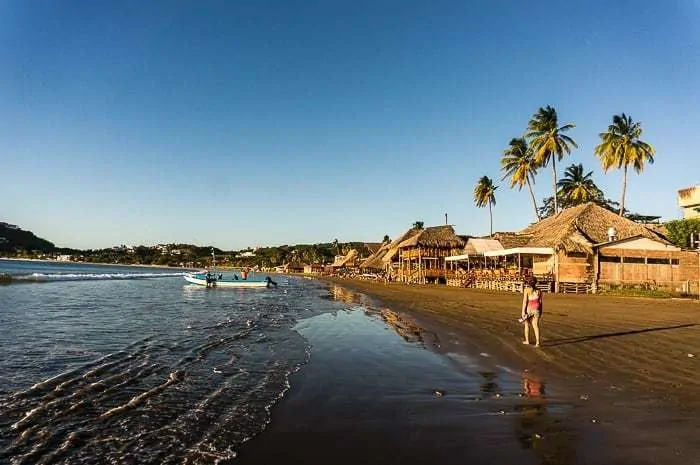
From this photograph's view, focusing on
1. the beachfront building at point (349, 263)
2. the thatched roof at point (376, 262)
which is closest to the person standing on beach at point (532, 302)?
the thatched roof at point (376, 262)

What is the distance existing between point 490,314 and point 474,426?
12.7 metres

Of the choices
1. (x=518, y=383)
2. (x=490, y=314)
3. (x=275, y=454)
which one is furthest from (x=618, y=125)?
(x=275, y=454)

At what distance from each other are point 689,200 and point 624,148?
28.8 ft

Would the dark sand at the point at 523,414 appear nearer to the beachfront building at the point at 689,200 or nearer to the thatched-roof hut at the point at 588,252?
the thatched-roof hut at the point at 588,252

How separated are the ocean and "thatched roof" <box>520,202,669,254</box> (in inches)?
747

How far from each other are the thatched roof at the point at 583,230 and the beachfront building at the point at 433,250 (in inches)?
491

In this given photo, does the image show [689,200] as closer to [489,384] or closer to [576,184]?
[576,184]

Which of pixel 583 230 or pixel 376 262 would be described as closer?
pixel 583 230

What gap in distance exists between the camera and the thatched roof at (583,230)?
1110 inches

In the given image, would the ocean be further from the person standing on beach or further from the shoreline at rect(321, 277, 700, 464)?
the person standing on beach

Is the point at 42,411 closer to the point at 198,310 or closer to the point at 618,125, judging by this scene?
the point at 198,310

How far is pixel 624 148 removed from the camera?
1794 inches

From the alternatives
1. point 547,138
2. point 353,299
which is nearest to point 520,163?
point 547,138

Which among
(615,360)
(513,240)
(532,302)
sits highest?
(513,240)
